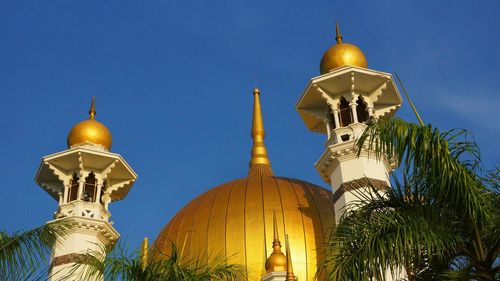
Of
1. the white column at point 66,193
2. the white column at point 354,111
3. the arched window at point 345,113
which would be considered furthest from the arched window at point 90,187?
the white column at point 354,111

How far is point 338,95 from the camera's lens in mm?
22125

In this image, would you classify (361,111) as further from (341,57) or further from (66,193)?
(66,193)

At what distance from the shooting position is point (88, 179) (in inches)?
938

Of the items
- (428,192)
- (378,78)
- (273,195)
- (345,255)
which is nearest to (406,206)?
(428,192)

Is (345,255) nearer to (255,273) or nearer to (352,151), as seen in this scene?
(352,151)

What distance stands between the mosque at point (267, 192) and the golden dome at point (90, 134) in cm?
3

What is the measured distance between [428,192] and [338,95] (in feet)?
41.3

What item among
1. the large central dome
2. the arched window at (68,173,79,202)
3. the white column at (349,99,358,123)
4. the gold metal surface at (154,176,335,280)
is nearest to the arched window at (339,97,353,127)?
the white column at (349,99,358,123)

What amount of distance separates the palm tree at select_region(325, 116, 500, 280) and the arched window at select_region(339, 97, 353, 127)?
12.1 meters

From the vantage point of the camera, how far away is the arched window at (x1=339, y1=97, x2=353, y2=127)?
72.8 ft

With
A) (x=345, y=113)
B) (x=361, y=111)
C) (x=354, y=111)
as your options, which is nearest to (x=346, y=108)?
(x=345, y=113)

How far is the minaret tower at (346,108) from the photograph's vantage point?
20.1m

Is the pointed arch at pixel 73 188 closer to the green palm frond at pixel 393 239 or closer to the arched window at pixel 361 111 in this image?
the arched window at pixel 361 111

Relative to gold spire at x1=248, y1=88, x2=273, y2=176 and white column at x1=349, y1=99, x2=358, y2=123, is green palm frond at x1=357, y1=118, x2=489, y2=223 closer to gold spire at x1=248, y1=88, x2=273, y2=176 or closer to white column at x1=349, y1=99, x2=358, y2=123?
white column at x1=349, y1=99, x2=358, y2=123
